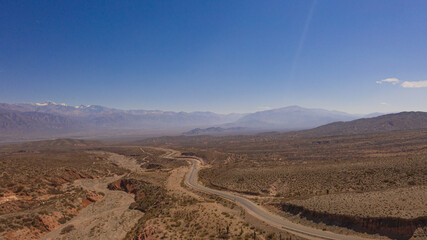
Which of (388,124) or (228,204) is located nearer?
(228,204)

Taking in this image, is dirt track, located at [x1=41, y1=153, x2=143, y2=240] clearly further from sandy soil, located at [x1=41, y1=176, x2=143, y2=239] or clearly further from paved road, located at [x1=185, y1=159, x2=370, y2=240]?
paved road, located at [x1=185, y1=159, x2=370, y2=240]

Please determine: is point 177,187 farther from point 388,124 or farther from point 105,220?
point 388,124

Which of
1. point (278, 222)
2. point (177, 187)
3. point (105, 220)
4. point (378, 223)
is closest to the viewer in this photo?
point (378, 223)

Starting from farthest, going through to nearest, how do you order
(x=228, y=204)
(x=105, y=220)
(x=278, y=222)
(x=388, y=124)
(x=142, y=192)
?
(x=388, y=124), (x=142, y=192), (x=228, y=204), (x=105, y=220), (x=278, y=222)

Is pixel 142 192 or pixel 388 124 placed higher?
pixel 388 124

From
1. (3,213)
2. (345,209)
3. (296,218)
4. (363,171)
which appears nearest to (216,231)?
(296,218)

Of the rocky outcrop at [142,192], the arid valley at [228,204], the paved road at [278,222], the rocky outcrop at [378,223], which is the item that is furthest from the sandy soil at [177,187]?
the rocky outcrop at [378,223]

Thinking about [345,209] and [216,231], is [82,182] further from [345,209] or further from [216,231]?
[345,209]

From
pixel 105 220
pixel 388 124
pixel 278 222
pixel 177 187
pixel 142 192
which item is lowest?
pixel 105 220

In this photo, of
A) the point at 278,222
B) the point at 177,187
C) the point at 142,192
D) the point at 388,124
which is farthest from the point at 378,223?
the point at 388,124

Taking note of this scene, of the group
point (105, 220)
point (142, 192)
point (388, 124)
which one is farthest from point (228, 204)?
point (388, 124)
